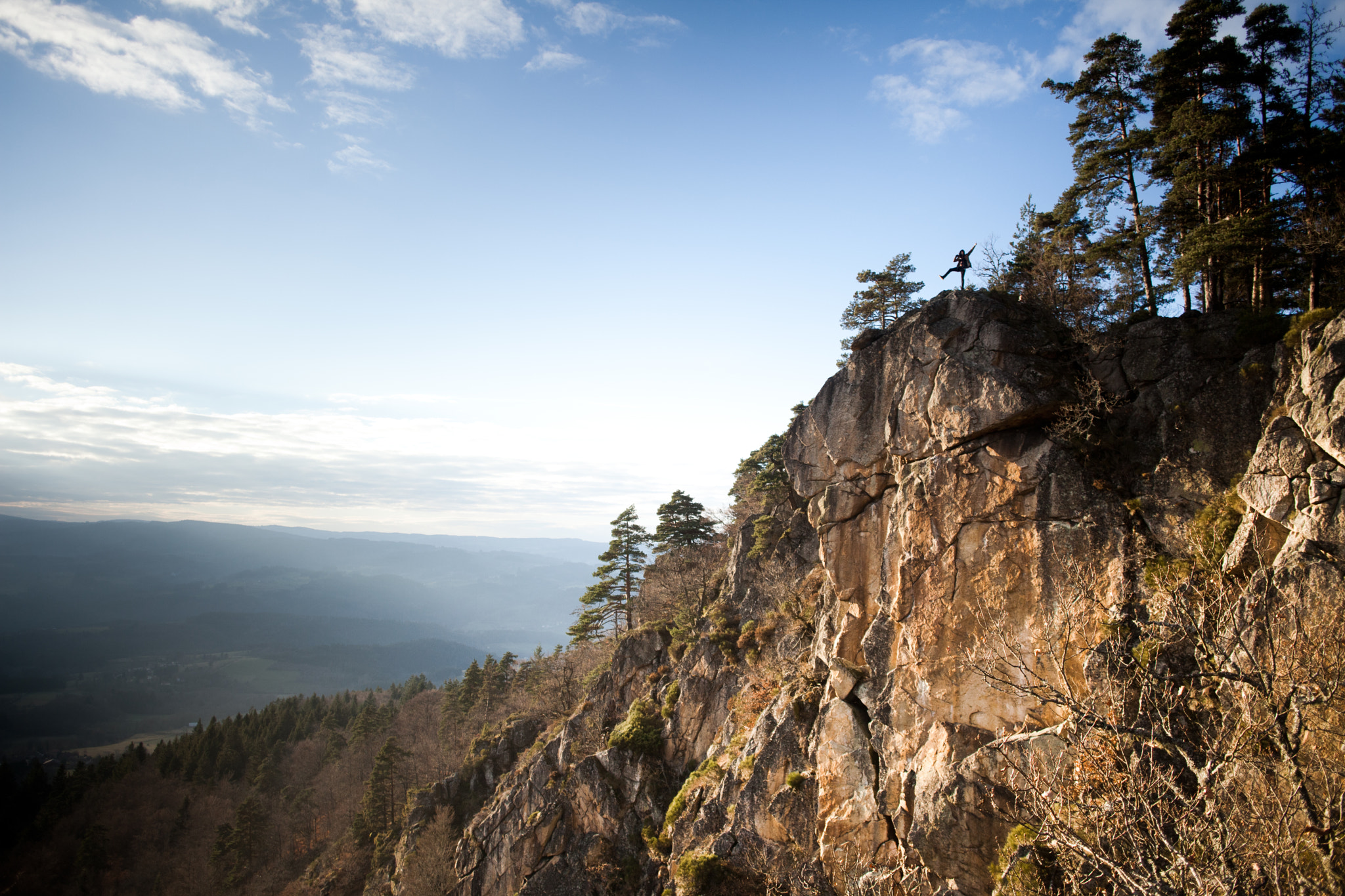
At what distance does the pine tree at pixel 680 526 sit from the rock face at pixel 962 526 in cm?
2030

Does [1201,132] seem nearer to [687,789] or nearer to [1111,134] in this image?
[1111,134]

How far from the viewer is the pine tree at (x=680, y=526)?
4819 centimetres

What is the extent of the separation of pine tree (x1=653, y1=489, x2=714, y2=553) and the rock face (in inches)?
799

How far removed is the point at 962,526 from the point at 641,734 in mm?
23565

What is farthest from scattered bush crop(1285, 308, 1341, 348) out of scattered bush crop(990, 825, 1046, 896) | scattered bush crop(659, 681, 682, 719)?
scattered bush crop(659, 681, 682, 719)

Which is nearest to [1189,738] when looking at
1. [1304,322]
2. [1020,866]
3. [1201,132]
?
[1020,866]

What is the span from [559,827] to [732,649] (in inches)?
580

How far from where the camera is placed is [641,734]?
33875mm

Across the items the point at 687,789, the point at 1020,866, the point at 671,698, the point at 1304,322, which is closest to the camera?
the point at 1020,866

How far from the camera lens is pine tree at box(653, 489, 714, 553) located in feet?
158

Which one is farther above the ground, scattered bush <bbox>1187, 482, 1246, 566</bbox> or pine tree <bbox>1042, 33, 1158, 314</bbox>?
pine tree <bbox>1042, 33, 1158, 314</bbox>

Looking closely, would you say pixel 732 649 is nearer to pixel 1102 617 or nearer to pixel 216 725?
pixel 1102 617

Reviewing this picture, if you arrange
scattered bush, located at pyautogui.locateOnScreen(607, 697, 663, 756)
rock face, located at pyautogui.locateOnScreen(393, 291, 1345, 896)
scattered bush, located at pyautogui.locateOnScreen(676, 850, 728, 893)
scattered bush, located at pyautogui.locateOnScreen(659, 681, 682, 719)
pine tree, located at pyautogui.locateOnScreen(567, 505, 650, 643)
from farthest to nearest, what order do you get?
pine tree, located at pyautogui.locateOnScreen(567, 505, 650, 643) < scattered bush, located at pyautogui.locateOnScreen(659, 681, 682, 719) < scattered bush, located at pyautogui.locateOnScreen(607, 697, 663, 756) < scattered bush, located at pyautogui.locateOnScreen(676, 850, 728, 893) < rock face, located at pyautogui.locateOnScreen(393, 291, 1345, 896)

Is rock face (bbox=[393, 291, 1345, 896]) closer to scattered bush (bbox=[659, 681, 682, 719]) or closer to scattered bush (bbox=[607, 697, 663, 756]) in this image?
scattered bush (bbox=[607, 697, 663, 756])
